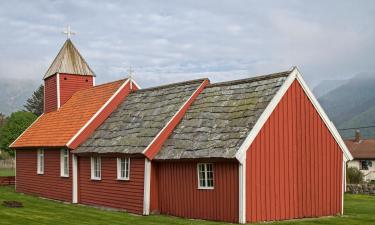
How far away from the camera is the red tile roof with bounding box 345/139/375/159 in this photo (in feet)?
231

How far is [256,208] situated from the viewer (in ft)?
69.4

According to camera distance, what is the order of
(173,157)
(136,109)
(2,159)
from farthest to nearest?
(2,159) → (136,109) → (173,157)

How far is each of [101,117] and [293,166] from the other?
41.1ft

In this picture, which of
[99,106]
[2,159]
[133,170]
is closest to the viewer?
[133,170]

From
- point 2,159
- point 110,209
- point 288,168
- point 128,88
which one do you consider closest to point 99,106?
point 128,88

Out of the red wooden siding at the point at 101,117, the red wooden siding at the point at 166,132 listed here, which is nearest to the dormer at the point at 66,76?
the red wooden siding at the point at 101,117

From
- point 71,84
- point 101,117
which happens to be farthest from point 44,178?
point 71,84

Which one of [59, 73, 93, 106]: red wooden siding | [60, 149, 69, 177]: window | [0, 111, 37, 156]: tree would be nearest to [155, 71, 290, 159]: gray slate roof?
[60, 149, 69, 177]: window

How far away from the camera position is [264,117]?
2162 centimetres

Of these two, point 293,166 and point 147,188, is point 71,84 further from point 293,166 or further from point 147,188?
point 293,166

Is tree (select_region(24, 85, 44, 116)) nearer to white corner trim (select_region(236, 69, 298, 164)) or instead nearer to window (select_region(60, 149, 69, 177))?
window (select_region(60, 149, 69, 177))

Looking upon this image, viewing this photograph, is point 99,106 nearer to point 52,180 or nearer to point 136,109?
point 136,109

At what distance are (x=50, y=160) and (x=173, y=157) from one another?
41.6 ft

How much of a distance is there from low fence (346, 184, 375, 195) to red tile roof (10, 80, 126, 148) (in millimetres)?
21409
